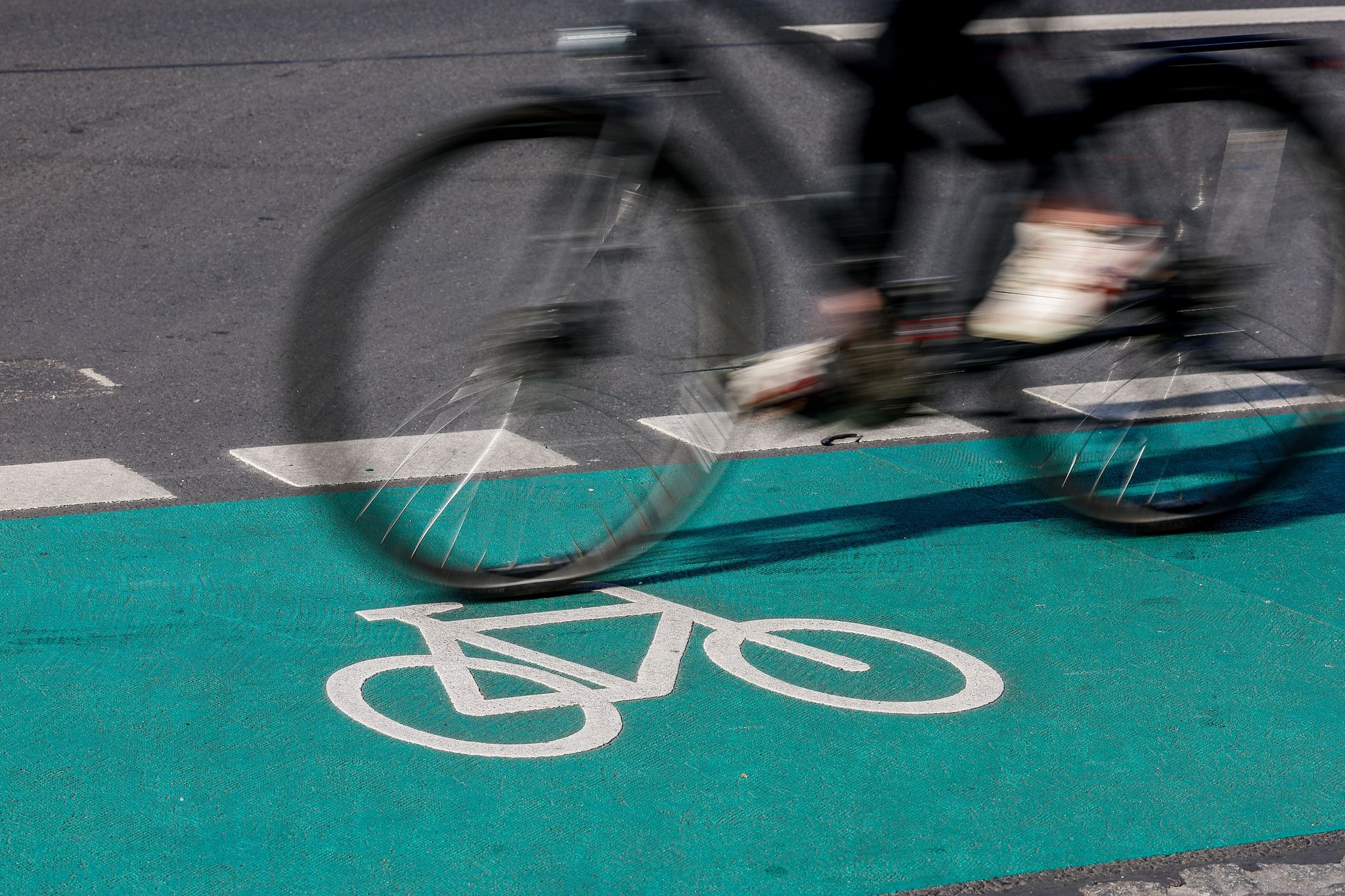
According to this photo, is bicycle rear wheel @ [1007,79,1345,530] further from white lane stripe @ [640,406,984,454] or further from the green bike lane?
white lane stripe @ [640,406,984,454]

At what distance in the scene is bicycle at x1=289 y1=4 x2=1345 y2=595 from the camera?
3.32 m

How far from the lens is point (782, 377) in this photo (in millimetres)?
3465

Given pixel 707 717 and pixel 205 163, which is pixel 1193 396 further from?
pixel 205 163

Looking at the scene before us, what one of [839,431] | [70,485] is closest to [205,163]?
[70,485]

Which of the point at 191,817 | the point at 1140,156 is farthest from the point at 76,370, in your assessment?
the point at 1140,156

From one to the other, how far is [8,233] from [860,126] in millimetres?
4264

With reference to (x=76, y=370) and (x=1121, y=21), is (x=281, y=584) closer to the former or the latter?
(x=76, y=370)

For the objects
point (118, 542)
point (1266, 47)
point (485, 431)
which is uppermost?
point (1266, 47)

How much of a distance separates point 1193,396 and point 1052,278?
0.68 m

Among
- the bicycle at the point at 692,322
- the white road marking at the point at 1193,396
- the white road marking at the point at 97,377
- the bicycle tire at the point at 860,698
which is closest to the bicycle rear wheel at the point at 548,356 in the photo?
the bicycle at the point at 692,322

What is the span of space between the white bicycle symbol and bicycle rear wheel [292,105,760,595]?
5.8 inches

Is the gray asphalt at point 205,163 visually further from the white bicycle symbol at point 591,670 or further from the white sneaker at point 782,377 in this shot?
the white bicycle symbol at point 591,670

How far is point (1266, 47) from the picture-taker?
369cm

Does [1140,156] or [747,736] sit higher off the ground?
[1140,156]
